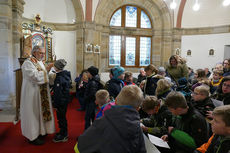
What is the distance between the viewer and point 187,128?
5.71 ft

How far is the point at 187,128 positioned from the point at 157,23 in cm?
947

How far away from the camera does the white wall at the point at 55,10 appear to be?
827cm

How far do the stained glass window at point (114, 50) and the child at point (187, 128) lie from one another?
8395 millimetres

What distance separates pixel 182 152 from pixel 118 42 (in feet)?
29.1

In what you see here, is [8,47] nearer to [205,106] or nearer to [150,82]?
[150,82]

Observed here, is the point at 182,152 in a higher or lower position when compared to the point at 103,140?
lower

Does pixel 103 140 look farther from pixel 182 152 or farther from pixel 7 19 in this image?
pixel 7 19

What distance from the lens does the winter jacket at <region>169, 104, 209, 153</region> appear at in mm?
1669

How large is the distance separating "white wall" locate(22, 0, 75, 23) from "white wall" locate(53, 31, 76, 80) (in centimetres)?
71

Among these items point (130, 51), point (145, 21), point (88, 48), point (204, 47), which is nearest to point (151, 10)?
point (145, 21)

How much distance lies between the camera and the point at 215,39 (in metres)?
9.29

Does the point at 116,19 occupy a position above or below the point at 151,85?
above

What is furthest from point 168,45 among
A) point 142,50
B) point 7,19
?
point 7,19

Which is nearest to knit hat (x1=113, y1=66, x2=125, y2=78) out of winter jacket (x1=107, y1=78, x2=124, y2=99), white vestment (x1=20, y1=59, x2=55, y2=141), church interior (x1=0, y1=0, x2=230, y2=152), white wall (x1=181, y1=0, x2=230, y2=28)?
winter jacket (x1=107, y1=78, x2=124, y2=99)
